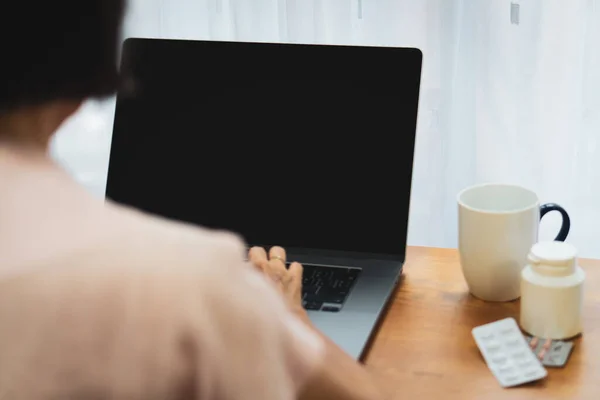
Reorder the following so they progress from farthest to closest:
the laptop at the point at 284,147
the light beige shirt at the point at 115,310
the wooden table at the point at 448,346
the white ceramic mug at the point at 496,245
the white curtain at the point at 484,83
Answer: the white curtain at the point at 484,83
the laptop at the point at 284,147
the white ceramic mug at the point at 496,245
the wooden table at the point at 448,346
the light beige shirt at the point at 115,310

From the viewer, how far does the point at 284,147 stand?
1190 mm

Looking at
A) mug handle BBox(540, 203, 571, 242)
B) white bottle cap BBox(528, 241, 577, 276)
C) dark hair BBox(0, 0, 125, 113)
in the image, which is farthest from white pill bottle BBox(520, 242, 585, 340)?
dark hair BBox(0, 0, 125, 113)

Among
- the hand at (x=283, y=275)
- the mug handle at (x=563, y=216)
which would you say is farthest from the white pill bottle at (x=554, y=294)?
the hand at (x=283, y=275)

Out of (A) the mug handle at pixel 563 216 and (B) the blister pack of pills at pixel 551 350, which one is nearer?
(B) the blister pack of pills at pixel 551 350

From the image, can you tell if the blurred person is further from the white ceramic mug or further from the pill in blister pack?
the white ceramic mug

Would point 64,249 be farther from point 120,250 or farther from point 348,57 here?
point 348,57

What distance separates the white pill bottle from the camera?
97cm

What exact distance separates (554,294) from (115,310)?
2.01 ft

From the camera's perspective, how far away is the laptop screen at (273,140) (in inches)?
45.2

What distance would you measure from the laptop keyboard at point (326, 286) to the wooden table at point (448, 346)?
61mm

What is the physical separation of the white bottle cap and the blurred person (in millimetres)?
481

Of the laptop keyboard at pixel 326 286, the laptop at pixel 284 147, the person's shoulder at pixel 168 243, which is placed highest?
the person's shoulder at pixel 168 243

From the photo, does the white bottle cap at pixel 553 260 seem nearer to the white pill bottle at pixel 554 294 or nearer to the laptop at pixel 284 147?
the white pill bottle at pixel 554 294

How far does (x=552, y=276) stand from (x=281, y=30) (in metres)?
0.91
